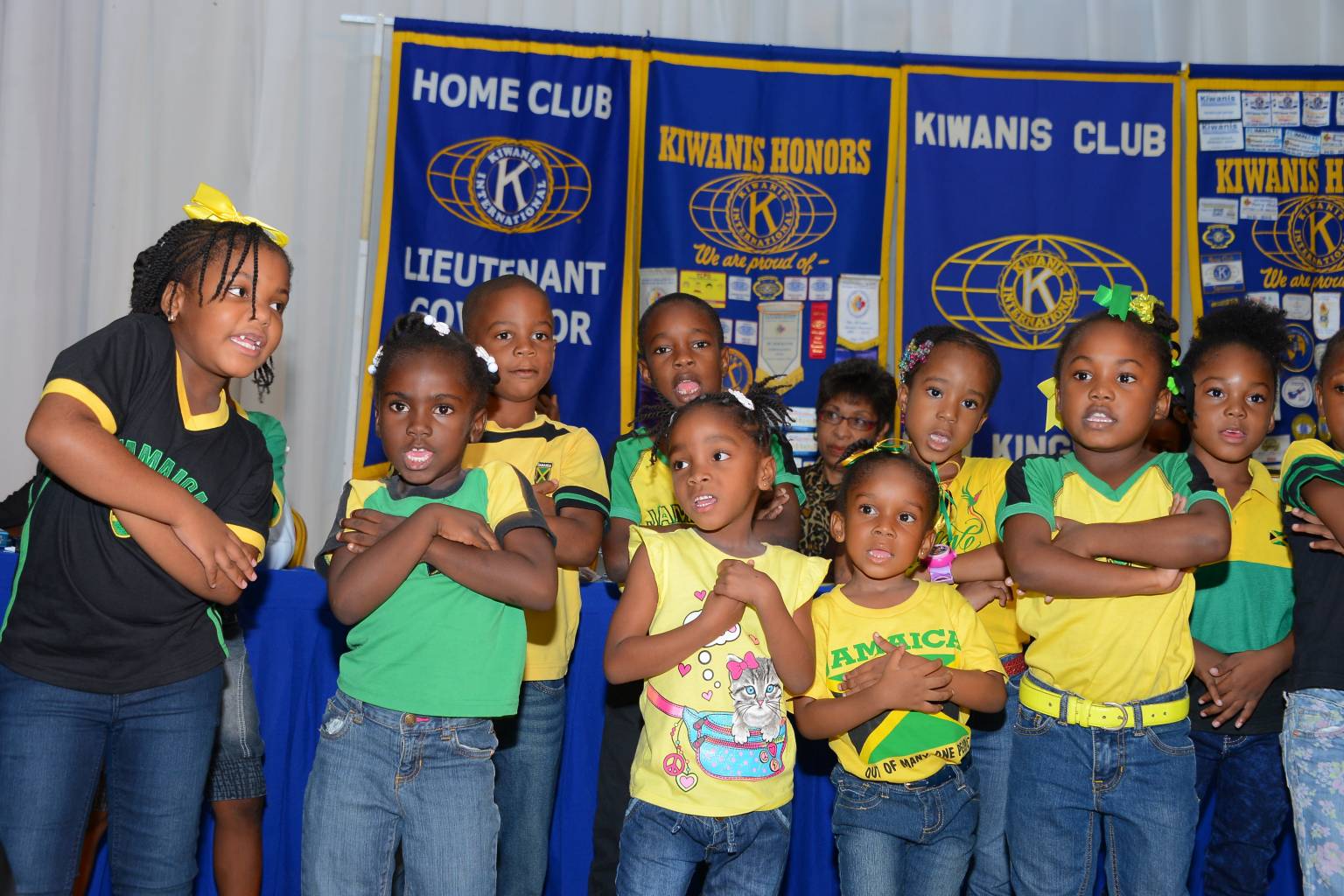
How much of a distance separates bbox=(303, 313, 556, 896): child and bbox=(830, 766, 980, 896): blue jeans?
0.79m

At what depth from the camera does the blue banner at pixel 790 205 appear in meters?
5.37

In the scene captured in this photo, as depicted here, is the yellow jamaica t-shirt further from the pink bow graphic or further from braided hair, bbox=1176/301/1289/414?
braided hair, bbox=1176/301/1289/414

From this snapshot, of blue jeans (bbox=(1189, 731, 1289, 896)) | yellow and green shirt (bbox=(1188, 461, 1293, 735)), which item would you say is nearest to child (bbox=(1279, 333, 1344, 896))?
yellow and green shirt (bbox=(1188, 461, 1293, 735))

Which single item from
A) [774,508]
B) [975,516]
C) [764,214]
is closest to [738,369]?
[764,214]

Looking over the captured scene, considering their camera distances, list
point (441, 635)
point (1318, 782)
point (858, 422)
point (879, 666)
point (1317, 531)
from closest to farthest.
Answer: point (441, 635) < point (879, 666) < point (1318, 782) < point (1317, 531) < point (858, 422)

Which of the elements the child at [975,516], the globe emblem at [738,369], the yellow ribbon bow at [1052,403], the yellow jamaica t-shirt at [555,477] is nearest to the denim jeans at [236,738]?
the yellow jamaica t-shirt at [555,477]

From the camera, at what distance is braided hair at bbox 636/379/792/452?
2.56 meters

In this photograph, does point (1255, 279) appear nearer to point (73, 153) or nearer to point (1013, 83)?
point (1013, 83)

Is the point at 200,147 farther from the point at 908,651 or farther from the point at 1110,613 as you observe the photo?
the point at 1110,613

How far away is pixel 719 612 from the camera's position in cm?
236

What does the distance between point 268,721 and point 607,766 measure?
99 cm

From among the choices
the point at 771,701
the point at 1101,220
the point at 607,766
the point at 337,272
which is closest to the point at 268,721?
the point at 607,766

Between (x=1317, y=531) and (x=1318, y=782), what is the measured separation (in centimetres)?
59

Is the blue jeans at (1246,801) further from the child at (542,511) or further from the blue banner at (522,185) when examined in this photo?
the blue banner at (522,185)
